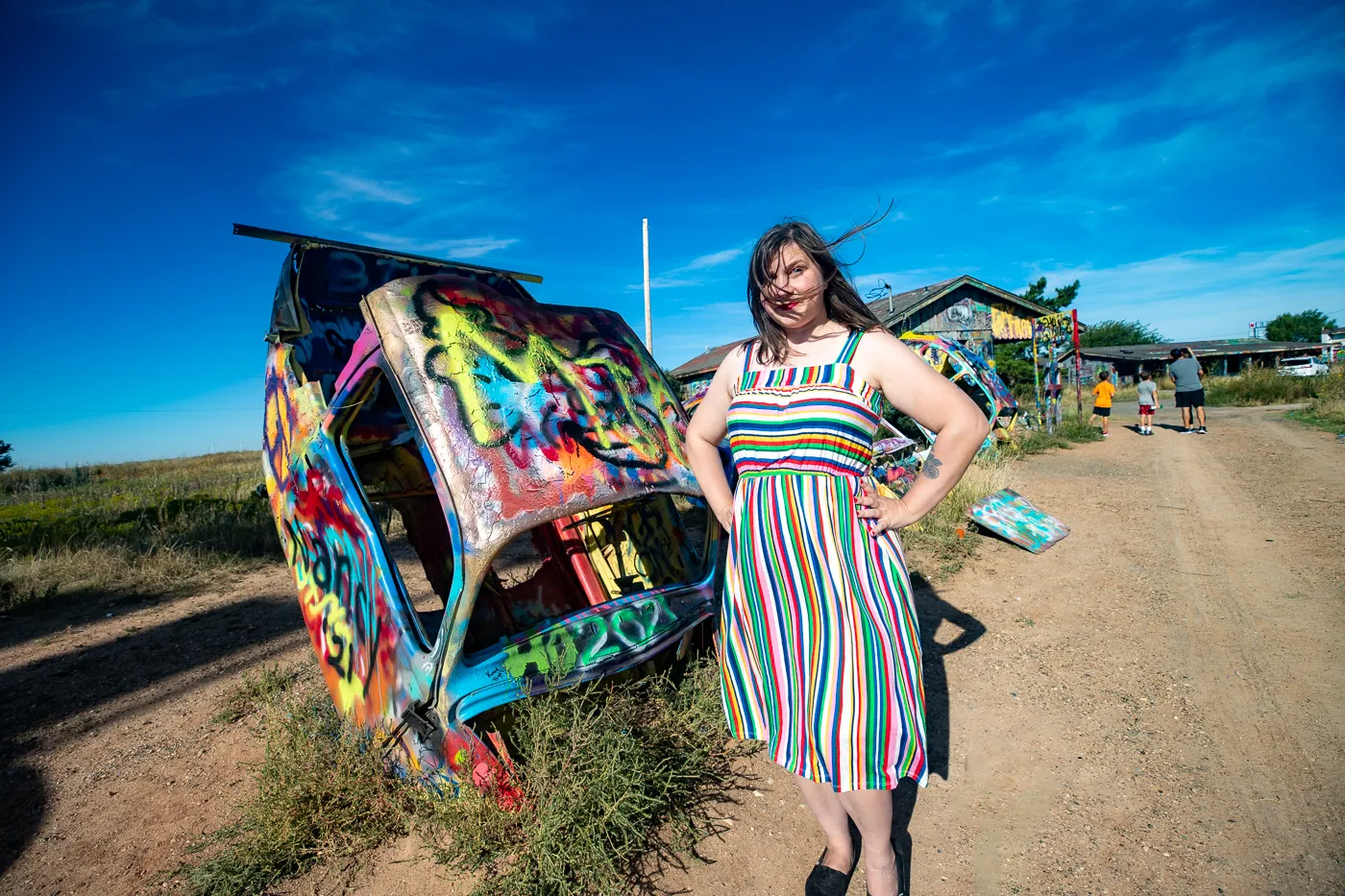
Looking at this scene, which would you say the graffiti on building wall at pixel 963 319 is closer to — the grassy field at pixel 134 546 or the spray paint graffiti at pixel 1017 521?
the spray paint graffiti at pixel 1017 521

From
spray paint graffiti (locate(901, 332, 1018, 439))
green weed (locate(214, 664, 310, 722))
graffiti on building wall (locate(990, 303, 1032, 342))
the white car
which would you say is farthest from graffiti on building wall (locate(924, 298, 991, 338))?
the white car

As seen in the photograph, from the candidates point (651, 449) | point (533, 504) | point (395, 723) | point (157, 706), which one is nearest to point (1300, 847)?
point (651, 449)

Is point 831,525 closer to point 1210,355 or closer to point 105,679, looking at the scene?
point 105,679

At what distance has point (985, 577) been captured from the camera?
539cm

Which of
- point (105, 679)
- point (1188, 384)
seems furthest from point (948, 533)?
point (1188, 384)

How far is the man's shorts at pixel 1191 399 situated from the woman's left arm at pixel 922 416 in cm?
1480

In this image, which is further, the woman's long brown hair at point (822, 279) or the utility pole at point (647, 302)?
the utility pole at point (647, 302)

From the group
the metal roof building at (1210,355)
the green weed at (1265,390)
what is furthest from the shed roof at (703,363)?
the metal roof building at (1210,355)

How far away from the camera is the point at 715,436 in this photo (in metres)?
2.26

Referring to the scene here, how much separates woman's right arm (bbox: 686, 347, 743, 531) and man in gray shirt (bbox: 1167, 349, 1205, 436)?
14.3 meters

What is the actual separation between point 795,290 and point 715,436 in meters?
0.57

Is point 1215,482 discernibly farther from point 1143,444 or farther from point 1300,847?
point 1300,847

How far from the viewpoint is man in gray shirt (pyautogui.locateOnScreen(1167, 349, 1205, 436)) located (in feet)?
43.1

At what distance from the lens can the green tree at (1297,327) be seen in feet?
245
